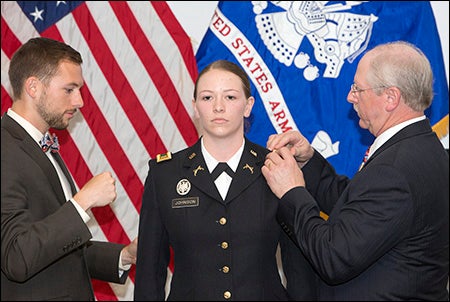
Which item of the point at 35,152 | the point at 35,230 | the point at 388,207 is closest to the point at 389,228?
the point at 388,207

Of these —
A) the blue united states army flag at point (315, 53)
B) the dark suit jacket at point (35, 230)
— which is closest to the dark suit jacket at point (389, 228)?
the dark suit jacket at point (35, 230)

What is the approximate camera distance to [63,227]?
2.04 m

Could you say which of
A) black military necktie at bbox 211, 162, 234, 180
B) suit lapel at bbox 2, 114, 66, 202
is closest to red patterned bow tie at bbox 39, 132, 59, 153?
suit lapel at bbox 2, 114, 66, 202

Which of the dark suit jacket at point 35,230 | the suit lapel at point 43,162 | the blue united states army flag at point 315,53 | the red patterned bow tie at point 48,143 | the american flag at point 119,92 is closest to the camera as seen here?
the dark suit jacket at point 35,230

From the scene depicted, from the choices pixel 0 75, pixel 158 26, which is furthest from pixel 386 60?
pixel 0 75

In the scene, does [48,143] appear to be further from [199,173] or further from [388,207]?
[388,207]

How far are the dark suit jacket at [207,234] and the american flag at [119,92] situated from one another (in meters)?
1.48

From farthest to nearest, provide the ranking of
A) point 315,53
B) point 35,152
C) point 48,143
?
point 315,53 → point 48,143 → point 35,152

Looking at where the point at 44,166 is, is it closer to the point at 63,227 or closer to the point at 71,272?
the point at 63,227

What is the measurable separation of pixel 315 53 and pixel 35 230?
2.22m

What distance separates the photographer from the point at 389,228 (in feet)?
6.56

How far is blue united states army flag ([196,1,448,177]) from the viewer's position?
3605 millimetres

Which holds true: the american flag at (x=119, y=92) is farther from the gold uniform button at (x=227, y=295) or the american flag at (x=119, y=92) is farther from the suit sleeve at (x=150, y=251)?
the gold uniform button at (x=227, y=295)

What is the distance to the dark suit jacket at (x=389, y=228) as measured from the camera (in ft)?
6.57
